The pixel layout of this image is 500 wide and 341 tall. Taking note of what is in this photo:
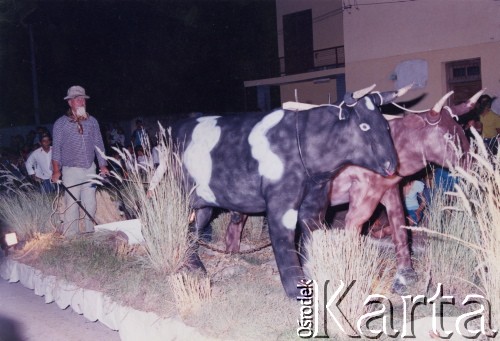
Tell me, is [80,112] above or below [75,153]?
above

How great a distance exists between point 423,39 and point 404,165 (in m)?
10.2

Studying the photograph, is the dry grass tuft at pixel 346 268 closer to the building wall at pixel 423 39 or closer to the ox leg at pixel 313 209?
the ox leg at pixel 313 209

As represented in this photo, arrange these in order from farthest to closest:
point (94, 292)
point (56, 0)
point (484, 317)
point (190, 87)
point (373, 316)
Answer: point (190, 87), point (56, 0), point (94, 292), point (373, 316), point (484, 317)

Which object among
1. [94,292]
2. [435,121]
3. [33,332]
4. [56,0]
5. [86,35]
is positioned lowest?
[33,332]

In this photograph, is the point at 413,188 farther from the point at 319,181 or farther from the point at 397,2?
the point at 397,2

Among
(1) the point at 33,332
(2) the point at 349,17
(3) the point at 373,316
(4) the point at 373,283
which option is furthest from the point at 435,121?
(2) the point at 349,17

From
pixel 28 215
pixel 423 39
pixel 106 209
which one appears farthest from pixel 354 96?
pixel 423 39

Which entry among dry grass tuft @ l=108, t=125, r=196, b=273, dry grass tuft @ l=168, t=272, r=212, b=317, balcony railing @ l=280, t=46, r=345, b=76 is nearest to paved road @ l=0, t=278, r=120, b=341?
dry grass tuft @ l=108, t=125, r=196, b=273

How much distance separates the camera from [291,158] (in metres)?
4.04

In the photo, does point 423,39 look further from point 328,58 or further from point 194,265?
point 194,265

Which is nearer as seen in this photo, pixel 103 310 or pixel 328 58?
pixel 103 310

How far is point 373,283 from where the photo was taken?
3.70 m

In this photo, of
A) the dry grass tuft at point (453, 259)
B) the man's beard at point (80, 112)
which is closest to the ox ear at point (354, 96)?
the dry grass tuft at point (453, 259)

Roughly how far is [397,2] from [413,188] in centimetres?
946
